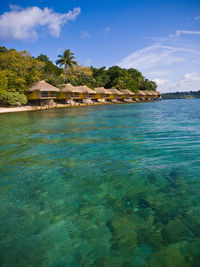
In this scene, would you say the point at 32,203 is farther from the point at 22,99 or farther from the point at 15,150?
the point at 22,99

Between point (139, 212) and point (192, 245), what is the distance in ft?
2.37

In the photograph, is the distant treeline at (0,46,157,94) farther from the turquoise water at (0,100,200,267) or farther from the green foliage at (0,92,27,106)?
the turquoise water at (0,100,200,267)

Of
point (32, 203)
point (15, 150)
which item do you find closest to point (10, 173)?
point (32, 203)

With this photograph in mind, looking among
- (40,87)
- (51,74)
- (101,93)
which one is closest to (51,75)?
(51,74)

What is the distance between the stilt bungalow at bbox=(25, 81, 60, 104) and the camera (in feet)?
92.2

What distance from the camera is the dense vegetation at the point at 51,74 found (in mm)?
25828

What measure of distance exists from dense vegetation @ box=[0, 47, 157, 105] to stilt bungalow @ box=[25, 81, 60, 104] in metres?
0.97

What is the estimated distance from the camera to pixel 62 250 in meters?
1.92

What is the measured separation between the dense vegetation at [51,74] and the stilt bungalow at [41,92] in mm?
967

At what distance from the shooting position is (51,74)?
39.0 meters

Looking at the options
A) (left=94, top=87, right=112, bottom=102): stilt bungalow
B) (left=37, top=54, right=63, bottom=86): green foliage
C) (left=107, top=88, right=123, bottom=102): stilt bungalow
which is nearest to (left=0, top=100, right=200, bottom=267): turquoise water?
(left=37, top=54, right=63, bottom=86): green foliage

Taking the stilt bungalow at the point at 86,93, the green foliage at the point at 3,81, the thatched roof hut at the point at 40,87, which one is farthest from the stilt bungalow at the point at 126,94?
the green foliage at the point at 3,81

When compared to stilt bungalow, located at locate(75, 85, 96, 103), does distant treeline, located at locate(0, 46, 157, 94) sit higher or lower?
higher

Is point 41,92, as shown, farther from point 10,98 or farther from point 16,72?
point 10,98
